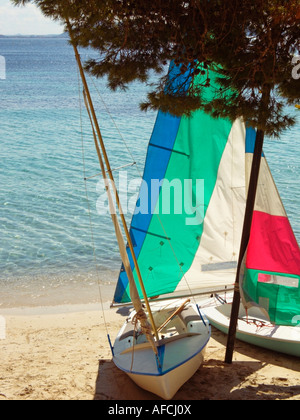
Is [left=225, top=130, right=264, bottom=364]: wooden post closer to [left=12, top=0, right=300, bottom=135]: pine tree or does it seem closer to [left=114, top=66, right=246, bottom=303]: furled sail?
[left=12, top=0, right=300, bottom=135]: pine tree

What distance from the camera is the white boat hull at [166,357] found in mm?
6871

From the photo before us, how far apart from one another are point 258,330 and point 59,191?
1232 centimetres

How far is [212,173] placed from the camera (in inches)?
367

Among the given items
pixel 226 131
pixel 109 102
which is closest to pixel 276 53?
pixel 226 131

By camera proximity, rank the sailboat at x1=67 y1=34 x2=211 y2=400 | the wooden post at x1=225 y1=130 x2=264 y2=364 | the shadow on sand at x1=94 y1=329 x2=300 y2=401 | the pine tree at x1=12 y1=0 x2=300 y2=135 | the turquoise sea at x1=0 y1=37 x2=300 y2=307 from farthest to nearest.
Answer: the turquoise sea at x1=0 y1=37 x2=300 y2=307 < the wooden post at x1=225 y1=130 x2=264 y2=364 < the shadow on sand at x1=94 y1=329 x2=300 y2=401 < the sailboat at x1=67 y1=34 x2=211 y2=400 < the pine tree at x1=12 y1=0 x2=300 y2=135

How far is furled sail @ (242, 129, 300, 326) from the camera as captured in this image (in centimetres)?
848

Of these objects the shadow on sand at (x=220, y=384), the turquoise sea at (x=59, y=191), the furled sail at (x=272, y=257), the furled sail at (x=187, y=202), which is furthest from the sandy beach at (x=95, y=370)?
the turquoise sea at (x=59, y=191)

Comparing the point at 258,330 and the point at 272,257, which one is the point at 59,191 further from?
the point at 272,257

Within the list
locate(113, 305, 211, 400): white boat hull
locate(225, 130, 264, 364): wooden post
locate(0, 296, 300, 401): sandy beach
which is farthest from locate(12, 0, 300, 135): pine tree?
locate(0, 296, 300, 401): sandy beach

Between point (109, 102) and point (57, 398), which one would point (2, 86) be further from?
point (57, 398)

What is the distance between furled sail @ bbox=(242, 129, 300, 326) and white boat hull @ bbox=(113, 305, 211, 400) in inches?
43.7

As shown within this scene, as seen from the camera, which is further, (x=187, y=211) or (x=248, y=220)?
(x=187, y=211)

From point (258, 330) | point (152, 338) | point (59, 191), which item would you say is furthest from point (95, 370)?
point (59, 191)

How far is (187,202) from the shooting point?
9.24 metres
